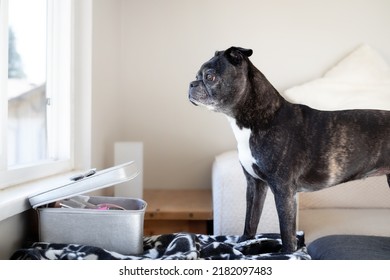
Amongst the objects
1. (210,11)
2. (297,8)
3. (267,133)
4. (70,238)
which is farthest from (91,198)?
(297,8)

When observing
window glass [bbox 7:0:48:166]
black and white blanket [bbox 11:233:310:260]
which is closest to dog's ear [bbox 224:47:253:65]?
black and white blanket [bbox 11:233:310:260]

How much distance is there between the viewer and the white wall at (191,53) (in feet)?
3.23

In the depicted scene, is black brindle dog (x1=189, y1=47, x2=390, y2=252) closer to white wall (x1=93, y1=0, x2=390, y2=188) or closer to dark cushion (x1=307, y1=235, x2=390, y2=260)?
dark cushion (x1=307, y1=235, x2=390, y2=260)

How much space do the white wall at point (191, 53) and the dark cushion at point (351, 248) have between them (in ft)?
1.23

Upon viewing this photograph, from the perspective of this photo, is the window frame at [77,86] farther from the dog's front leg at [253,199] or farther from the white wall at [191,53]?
the dog's front leg at [253,199]

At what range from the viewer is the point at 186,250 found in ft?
2.36

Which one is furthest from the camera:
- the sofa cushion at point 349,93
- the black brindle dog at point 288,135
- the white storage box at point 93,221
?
the sofa cushion at point 349,93

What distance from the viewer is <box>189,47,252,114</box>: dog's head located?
62 centimetres

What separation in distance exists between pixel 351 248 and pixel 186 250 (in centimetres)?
32

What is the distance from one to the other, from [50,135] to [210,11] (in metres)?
0.58

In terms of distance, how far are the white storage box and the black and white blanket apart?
0.03 meters

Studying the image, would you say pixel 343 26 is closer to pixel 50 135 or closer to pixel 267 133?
pixel 267 133

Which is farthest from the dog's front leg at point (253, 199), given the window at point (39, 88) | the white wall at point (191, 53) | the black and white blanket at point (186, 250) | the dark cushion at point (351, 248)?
the window at point (39, 88)

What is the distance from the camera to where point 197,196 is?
3.32 feet
